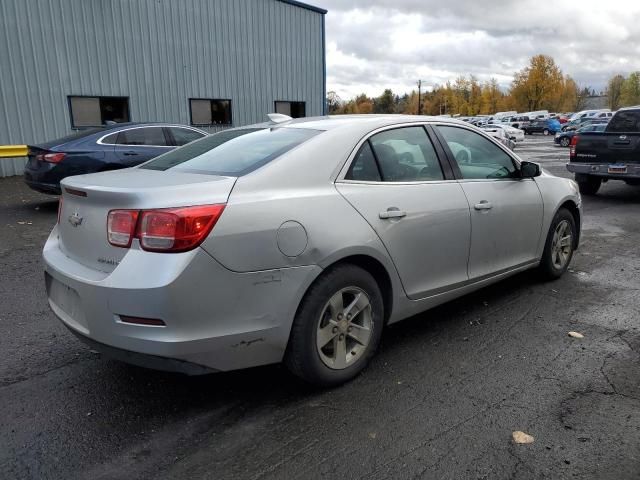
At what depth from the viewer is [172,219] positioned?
2.50 meters

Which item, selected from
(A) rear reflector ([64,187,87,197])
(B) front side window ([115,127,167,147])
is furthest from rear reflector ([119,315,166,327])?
(B) front side window ([115,127,167,147])

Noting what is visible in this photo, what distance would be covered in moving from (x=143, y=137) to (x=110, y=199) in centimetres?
757

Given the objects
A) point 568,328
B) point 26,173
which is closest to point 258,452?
point 568,328

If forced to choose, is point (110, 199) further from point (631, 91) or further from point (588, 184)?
point (631, 91)

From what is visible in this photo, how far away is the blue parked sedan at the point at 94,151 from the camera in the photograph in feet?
28.5

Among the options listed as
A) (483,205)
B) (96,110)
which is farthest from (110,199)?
(96,110)

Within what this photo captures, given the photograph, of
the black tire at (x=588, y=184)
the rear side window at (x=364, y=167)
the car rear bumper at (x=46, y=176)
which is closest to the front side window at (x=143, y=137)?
the car rear bumper at (x=46, y=176)

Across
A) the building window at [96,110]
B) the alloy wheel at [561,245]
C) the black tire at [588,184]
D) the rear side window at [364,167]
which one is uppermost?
the building window at [96,110]

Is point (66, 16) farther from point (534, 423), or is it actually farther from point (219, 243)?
point (534, 423)

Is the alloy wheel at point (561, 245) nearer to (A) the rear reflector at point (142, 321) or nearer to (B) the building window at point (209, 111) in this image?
(A) the rear reflector at point (142, 321)

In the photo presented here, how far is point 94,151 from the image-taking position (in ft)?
29.5

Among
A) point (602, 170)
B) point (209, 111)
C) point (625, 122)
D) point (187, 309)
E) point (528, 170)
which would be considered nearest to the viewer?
point (187, 309)

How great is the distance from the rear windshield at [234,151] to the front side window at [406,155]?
1.54 feet

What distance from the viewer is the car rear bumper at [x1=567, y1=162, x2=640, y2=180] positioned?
10055 mm
